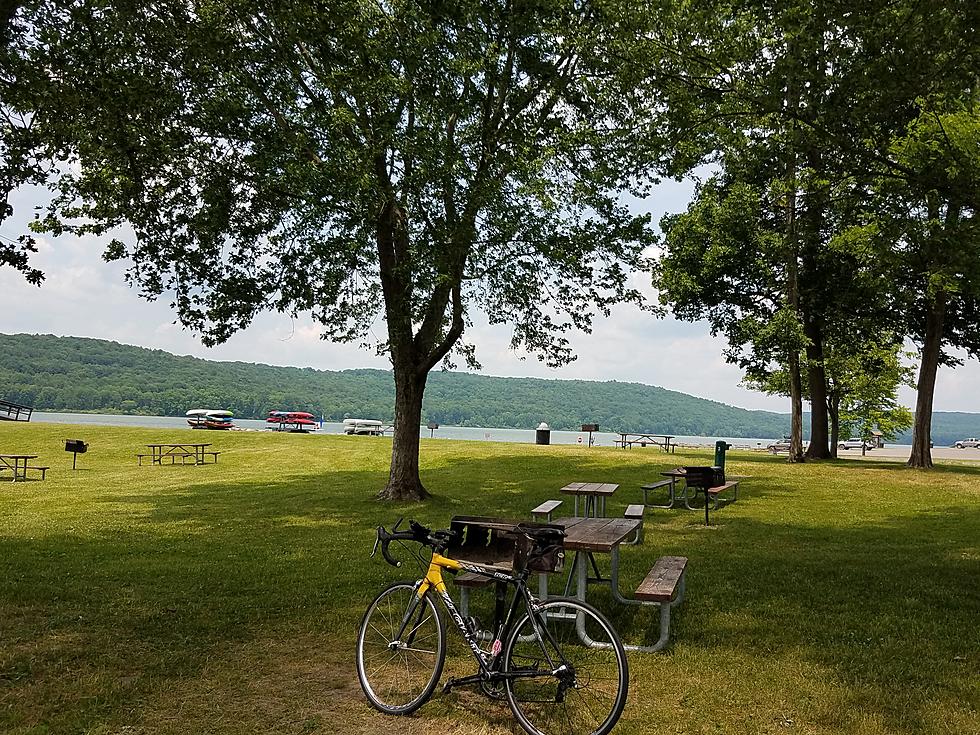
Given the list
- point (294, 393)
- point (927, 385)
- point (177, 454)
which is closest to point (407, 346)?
point (177, 454)

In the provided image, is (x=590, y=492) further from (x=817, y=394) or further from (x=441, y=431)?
(x=441, y=431)

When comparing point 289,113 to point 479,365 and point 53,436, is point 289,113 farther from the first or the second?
point 53,436

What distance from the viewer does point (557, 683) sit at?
16.0 feet

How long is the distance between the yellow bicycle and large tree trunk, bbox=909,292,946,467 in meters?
24.7

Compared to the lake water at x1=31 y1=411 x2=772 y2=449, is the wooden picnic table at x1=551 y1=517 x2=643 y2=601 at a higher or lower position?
higher

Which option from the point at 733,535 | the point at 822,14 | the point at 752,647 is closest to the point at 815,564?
the point at 733,535

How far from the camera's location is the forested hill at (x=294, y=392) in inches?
3182

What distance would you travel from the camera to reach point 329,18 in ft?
41.1

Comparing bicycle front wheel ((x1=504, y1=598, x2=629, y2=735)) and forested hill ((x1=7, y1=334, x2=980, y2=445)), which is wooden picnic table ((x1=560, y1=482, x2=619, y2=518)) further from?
forested hill ((x1=7, y1=334, x2=980, y2=445))

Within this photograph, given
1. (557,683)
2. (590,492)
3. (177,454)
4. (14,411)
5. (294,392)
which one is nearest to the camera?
(557,683)

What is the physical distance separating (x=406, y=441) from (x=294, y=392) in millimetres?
91707

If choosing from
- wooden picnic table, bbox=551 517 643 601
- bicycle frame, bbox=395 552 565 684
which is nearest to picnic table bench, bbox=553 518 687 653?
wooden picnic table, bbox=551 517 643 601

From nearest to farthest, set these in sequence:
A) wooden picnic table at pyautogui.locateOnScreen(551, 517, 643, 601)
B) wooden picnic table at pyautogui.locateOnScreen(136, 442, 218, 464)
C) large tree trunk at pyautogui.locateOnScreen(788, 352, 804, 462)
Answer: wooden picnic table at pyautogui.locateOnScreen(551, 517, 643, 601) → large tree trunk at pyautogui.locateOnScreen(788, 352, 804, 462) → wooden picnic table at pyautogui.locateOnScreen(136, 442, 218, 464)

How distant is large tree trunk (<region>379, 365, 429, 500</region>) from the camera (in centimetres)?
1809
